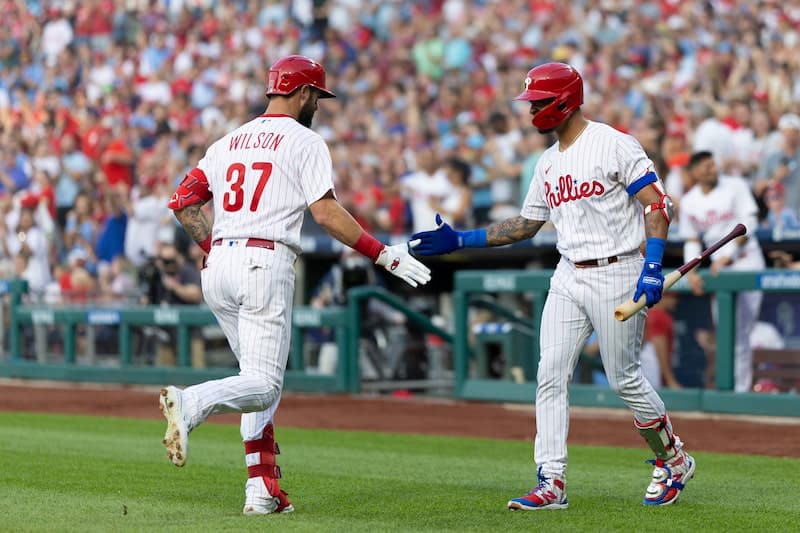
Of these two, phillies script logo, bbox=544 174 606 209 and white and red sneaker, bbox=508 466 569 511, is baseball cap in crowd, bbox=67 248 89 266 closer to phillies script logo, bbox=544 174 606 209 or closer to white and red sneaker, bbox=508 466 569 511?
phillies script logo, bbox=544 174 606 209

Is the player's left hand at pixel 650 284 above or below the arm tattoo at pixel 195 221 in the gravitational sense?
below

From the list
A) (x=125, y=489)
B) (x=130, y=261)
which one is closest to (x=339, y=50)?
(x=130, y=261)

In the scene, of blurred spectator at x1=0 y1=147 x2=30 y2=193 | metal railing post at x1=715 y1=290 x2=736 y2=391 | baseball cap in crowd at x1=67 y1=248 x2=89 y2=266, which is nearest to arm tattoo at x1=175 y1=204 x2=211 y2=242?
metal railing post at x1=715 y1=290 x2=736 y2=391

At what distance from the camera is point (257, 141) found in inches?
249

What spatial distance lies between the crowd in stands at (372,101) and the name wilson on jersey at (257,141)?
7.37 m

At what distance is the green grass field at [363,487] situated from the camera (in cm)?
602

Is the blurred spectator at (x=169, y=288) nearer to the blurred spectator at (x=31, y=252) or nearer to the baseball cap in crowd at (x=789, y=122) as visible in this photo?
the blurred spectator at (x=31, y=252)

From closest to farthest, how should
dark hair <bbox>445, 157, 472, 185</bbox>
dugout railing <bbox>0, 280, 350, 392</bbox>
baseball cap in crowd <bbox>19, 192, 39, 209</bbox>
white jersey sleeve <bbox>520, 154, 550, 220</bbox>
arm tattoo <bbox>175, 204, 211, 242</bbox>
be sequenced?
arm tattoo <bbox>175, 204, 211, 242</bbox>
white jersey sleeve <bbox>520, 154, 550, 220</bbox>
dugout railing <bbox>0, 280, 350, 392</bbox>
dark hair <bbox>445, 157, 472, 185</bbox>
baseball cap in crowd <bbox>19, 192, 39, 209</bbox>

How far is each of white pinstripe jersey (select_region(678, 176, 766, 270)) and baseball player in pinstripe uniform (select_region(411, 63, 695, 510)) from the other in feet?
18.1

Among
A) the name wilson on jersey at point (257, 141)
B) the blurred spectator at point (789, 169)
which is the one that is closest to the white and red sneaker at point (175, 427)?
the name wilson on jersey at point (257, 141)

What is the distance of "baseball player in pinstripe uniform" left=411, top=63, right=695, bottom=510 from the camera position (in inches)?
257

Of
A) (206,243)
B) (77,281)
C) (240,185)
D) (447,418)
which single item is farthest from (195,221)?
(77,281)

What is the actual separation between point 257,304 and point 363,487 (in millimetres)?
1706

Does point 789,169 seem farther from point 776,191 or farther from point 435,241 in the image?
point 435,241
